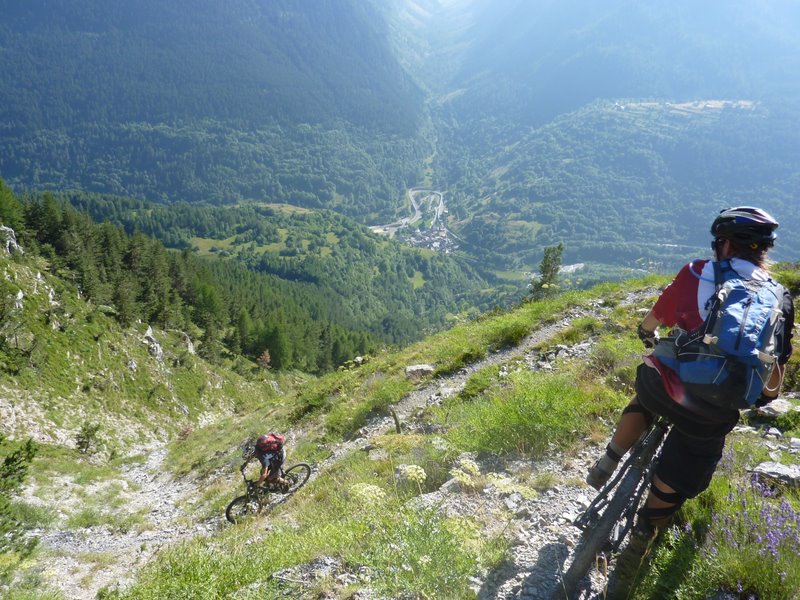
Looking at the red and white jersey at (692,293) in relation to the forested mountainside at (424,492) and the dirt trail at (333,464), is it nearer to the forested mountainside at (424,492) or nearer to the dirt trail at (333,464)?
the forested mountainside at (424,492)

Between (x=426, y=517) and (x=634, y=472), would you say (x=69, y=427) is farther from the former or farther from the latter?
(x=634, y=472)

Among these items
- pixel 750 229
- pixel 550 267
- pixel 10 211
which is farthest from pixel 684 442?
pixel 10 211

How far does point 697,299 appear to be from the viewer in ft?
10.2

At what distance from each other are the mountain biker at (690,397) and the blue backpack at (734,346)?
0.15 metres

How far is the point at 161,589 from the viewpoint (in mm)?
4086

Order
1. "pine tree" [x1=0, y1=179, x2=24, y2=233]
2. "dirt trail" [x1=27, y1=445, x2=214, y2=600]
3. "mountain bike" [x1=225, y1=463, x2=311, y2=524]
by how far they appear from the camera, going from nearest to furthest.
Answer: "dirt trail" [x1=27, y1=445, x2=214, y2=600] < "mountain bike" [x1=225, y1=463, x2=311, y2=524] < "pine tree" [x1=0, y1=179, x2=24, y2=233]

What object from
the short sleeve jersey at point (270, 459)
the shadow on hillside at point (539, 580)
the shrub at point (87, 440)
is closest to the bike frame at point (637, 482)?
the shadow on hillside at point (539, 580)

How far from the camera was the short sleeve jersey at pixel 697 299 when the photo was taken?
2.88m

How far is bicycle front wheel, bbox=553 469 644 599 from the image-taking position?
3.27 m

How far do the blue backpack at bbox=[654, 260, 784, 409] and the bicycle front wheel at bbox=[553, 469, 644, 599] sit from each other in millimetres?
1057

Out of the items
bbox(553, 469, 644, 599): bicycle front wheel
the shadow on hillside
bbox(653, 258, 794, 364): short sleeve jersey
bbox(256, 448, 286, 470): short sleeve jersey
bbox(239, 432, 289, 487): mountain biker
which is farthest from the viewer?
bbox(256, 448, 286, 470): short sleeve jersey

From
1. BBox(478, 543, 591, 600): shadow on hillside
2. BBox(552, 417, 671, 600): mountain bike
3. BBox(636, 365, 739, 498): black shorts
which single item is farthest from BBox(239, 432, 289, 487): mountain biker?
BBox(636, 365, 739, 498): black shorts

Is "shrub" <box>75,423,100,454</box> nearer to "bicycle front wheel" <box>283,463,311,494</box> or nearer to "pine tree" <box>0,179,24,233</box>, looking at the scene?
"bicycle front wheel" <box>283,463,311,494</box>

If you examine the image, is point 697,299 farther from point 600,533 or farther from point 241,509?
point 241,509
